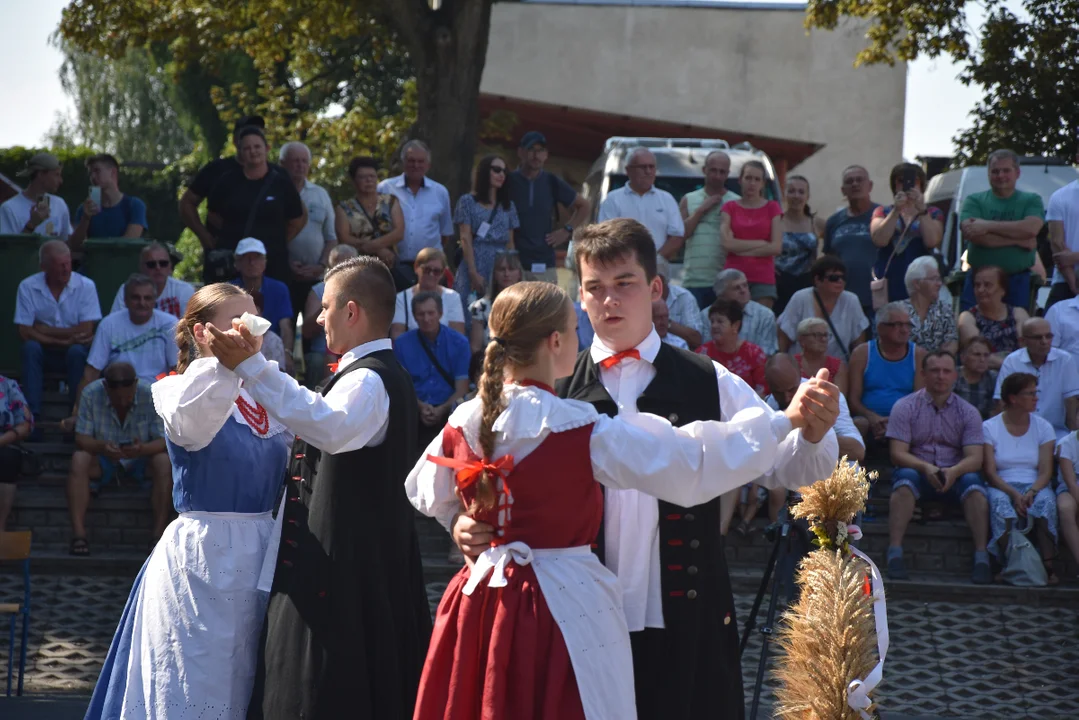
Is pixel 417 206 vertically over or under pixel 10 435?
over

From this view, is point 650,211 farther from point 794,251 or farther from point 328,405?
point 328,405

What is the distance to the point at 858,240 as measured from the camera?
1091 cm

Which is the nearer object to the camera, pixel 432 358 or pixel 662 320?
pixel 662 320

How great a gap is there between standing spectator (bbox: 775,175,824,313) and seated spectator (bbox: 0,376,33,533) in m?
5.76

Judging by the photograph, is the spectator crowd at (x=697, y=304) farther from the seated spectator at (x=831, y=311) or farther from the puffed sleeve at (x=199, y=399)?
the puffed sleeve at (x=199, y=399)

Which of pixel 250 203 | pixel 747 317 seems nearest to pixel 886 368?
pixel 747 317

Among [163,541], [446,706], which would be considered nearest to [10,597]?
[163,541]

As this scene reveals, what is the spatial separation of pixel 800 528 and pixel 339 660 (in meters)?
2.37

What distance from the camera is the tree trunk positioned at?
13.9 meters

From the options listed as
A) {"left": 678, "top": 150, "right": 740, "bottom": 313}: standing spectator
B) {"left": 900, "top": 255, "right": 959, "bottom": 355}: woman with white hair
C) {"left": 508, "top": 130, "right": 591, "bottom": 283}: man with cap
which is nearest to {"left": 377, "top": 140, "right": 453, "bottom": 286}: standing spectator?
{"left": 508, "top": 130, "right": 591, "bottom": 283}: man with cap

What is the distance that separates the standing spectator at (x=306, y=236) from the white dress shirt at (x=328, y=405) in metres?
6.45

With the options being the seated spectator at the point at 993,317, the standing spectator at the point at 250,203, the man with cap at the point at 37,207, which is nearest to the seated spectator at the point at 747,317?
the seated spectator at the point at 993,317

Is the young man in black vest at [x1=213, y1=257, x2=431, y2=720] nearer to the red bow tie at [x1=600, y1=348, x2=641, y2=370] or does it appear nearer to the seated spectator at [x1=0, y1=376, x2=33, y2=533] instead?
the red bow tie at [x1=600, y1=348, x2=641, y2=370]

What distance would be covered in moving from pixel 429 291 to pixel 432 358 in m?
0.62
